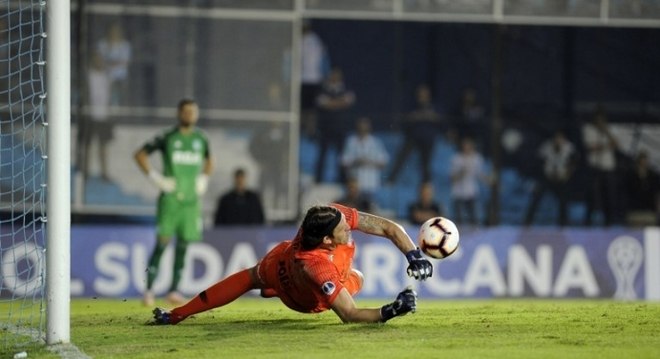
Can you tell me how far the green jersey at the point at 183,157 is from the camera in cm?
1650

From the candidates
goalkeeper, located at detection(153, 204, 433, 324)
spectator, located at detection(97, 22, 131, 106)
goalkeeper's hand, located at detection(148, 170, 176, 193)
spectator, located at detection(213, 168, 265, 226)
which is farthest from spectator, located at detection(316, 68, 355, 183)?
goalkeeper, located at detection(153, 204, 433, 324)

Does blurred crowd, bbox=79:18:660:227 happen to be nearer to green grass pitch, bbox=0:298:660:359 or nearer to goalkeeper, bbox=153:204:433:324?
Answer: green grass pitch, bbox=0:298:660:359

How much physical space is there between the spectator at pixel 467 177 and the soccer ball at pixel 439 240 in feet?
32.4

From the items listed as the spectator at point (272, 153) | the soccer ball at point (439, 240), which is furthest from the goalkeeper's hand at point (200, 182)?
the soccer ball at point (439, 240)

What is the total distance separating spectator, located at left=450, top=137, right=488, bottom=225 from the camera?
20312mm

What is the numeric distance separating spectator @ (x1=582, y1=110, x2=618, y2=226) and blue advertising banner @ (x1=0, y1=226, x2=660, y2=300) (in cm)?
155

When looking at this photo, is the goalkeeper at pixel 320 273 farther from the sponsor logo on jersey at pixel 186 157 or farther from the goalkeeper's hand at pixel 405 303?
the sponsor logo on jersey at pixel 186 157

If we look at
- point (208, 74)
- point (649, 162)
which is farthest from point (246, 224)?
point (649, 162)

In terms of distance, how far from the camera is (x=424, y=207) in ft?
65.6

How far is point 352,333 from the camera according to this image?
948 centimetres

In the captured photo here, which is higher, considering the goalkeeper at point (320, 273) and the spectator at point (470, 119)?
the spectator at point (470, 119)

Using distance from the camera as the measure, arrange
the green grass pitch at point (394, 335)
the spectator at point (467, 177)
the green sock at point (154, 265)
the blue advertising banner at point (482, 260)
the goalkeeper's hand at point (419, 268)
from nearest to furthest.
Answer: the green grass pitch at point (394, 335), the goalkeeper's hand at point (419, 268), the green sock at point (154, 265), the blue advertising banner at point (482, 260), the spectator at point (467, 177)

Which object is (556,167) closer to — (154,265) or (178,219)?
(178,219)

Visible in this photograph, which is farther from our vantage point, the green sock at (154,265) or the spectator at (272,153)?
the spectator at (272,153)
